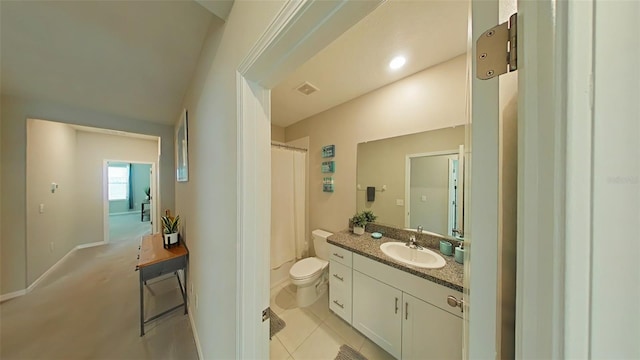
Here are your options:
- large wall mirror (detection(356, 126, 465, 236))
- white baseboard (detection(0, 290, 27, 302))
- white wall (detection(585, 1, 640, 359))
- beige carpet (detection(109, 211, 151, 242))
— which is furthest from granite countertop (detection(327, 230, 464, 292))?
beige carpet (detection(109, 211, 151, 242))

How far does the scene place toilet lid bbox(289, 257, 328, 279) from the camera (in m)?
1.97

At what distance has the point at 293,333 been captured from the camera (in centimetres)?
169

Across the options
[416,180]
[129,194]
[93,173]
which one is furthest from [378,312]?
[129,194]

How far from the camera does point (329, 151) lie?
7.88ft

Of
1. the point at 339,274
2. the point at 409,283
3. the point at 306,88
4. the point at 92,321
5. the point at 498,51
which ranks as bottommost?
the point at 92,321

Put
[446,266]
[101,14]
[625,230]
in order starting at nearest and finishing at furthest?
[625,230] → [101,14] → [446,266]

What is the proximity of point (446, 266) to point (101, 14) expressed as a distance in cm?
279

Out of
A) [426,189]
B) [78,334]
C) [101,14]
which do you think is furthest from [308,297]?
[101,14]

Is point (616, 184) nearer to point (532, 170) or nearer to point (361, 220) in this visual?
point (532, 170)

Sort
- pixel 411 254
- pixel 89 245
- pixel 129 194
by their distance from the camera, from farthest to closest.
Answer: pixel 129 194 < pixel 89 245 < pixel 411 254

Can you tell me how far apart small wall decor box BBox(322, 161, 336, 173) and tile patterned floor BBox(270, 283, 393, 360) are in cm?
153

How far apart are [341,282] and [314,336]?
1.67ft

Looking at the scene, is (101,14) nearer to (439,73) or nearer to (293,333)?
(439,73)

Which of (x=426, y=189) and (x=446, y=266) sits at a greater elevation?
(x=426, y=189)
